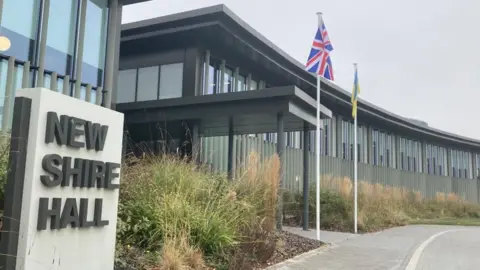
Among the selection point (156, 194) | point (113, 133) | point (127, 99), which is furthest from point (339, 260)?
point (127, 99)

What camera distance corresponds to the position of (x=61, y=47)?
1236 cm

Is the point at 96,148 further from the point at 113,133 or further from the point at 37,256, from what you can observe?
the point at 37,256

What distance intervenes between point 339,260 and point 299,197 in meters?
7.75

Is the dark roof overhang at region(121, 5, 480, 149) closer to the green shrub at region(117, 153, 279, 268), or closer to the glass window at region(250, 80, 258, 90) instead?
the glass window at region(250, 80, 258, 90)

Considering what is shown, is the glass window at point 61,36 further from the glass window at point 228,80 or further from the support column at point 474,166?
the support column at point 474,166

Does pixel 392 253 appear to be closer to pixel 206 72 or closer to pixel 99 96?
pixel 99 96

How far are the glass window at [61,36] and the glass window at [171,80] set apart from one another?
561cm

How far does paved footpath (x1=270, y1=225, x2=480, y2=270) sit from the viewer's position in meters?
9.67

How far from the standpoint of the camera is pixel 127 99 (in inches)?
741

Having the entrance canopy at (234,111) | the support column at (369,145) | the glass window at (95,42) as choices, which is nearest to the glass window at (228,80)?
the entrance canopy at (234,111)

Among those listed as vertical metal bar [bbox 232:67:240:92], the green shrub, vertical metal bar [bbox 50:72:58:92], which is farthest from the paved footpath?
vertical metal bar [bbox 232:67:240:92]

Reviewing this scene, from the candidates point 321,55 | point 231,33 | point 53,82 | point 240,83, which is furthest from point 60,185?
point 240,83

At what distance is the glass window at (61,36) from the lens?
39.5 feet

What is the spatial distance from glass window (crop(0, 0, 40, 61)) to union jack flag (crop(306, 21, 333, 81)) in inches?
284
